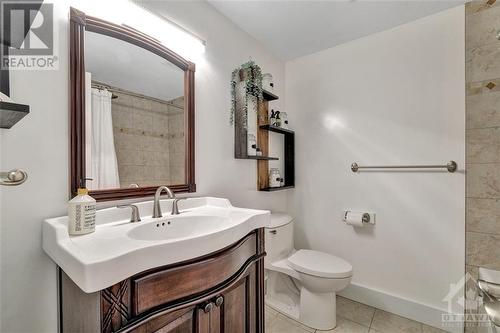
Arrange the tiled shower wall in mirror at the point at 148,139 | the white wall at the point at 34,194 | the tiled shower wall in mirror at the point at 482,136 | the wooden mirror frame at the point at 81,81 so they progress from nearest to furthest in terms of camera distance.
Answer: the white wall at the point at 34,194, the wooden mirror frame at the point at 81,81, the tiled shower wall in mirror at the point at 148,139, the tiled shower wall in mirror at the point at 482,136

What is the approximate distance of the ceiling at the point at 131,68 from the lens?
1.00 metres

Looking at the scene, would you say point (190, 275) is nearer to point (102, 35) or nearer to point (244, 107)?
point (102, 35)

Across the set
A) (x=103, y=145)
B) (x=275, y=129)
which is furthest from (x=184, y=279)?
(x=275, y=129)

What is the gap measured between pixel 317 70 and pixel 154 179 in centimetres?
178

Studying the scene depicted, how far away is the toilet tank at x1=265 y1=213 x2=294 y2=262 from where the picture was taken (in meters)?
1.73

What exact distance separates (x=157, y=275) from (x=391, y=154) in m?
1.83

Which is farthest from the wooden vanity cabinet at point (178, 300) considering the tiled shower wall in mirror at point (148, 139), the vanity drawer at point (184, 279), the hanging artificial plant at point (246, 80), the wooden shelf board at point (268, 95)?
the wooden shelf board at point (268, 95)

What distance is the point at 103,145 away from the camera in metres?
1.03

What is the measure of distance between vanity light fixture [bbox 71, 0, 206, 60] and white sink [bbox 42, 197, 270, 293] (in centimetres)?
88

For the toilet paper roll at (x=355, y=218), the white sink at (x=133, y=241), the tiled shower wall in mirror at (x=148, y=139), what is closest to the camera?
the white sink at (x=133, y=241)

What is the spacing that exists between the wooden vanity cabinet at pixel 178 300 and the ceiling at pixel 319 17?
1.53 metres

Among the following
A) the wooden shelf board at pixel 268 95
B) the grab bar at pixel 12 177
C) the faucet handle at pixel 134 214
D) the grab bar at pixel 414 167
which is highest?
the wooden shelf board at pixel 268 95

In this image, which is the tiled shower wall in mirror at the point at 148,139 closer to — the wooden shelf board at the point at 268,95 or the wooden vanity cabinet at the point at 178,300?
the wooden vanity cabinet at the point at 178,300

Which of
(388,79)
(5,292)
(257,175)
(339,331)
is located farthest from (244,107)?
(339,331)
